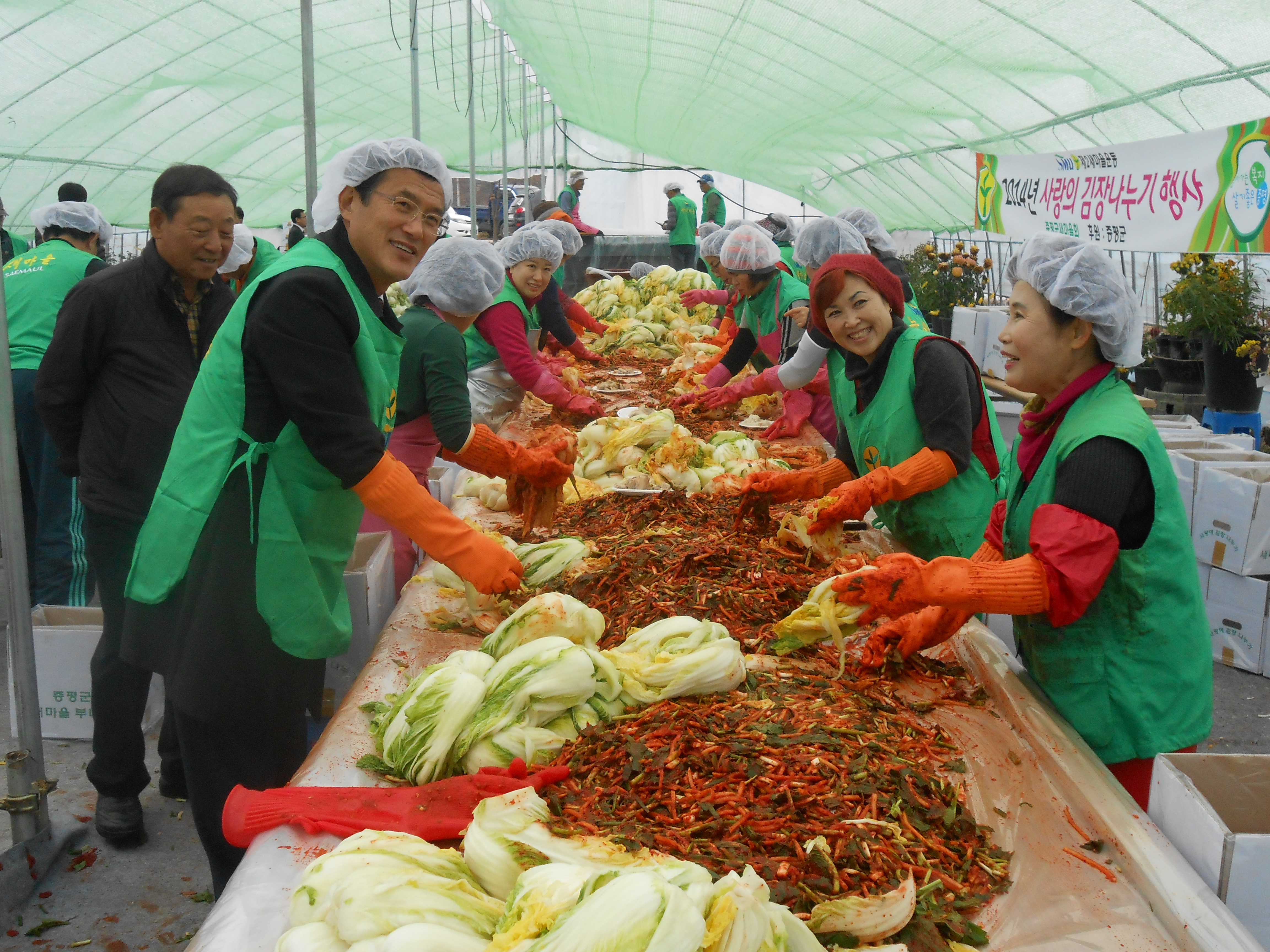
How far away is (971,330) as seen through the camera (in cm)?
1030

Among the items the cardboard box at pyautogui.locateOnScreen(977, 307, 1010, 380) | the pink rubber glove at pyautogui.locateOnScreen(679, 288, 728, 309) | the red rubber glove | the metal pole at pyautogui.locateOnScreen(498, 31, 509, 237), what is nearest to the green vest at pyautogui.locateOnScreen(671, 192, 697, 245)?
the metal pole at pyautogui.locateOnScreen(498, 31, 509, 237)

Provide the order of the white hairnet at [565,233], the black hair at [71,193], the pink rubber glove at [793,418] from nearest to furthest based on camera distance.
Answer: the pink rubber glove at [793,418] → the black hair at [71,193] → the white hairnet at [565,233]

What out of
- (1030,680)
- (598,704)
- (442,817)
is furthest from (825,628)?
(442,817)

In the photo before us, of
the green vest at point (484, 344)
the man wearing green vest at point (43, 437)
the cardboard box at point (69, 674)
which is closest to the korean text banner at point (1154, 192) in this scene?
the green vest at point (484, 344)

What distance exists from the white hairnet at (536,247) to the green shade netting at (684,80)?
3.45 meters

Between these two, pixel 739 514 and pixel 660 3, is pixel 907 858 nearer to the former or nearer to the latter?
pixel 739 514

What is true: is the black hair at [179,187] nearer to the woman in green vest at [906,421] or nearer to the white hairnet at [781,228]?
the woman in green vest at [906,421]

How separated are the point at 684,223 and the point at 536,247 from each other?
1150cm

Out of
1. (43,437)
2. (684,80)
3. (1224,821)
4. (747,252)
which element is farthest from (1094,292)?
(684,80)

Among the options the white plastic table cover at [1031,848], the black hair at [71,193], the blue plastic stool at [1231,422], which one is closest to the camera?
the white plastic table cover at [1031,848]

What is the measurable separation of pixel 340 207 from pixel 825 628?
71.5 inches

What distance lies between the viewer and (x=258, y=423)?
245 centimetres

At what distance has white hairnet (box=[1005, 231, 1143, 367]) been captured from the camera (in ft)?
7.86

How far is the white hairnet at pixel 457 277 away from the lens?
439 centimetres
